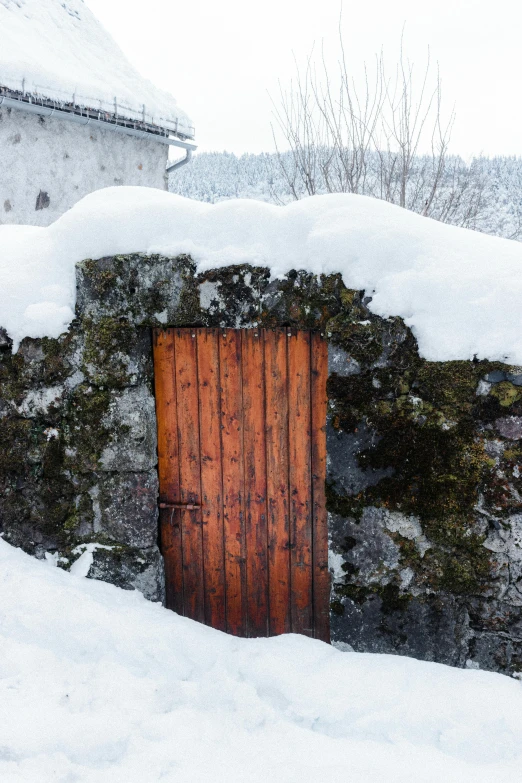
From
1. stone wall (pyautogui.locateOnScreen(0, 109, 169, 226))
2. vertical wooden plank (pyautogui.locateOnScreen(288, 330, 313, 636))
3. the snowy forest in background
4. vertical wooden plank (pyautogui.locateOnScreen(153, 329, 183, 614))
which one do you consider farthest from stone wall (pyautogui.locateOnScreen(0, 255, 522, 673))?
the snowy forest in background

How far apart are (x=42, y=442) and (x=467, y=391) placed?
2.19m

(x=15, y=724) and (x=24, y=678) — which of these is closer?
(x=15, y=724)

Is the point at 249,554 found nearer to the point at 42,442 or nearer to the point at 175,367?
the point at 175,367

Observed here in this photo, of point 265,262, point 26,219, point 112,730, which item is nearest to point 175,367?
point 265,262

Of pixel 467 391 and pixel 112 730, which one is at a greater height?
pixel 467 391

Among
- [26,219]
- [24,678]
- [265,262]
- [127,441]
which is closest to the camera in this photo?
[24,678]

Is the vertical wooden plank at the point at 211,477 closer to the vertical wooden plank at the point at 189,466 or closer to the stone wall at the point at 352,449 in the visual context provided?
the vertical wooden plank at the point at 189,466

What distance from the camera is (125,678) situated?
2234 mm

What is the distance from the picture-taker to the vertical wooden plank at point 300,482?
2.66m

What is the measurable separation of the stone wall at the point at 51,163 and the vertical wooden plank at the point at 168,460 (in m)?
3.46

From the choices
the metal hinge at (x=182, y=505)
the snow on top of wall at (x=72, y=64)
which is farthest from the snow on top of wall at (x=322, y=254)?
the snow on top of wall at (x=72, y=64)

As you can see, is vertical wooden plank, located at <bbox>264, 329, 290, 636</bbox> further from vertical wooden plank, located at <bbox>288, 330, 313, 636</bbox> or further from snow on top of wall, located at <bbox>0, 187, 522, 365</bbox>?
snow on top of wall, located at <bbox>0, 187, 522, 365</bbox>

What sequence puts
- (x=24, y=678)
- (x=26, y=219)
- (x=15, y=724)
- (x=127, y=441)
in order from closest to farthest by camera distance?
(x=15, y=724)
(x=24, y=678)
(x=127, y=441)
(x=26, y=219)

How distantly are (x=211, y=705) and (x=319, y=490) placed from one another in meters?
1.08
